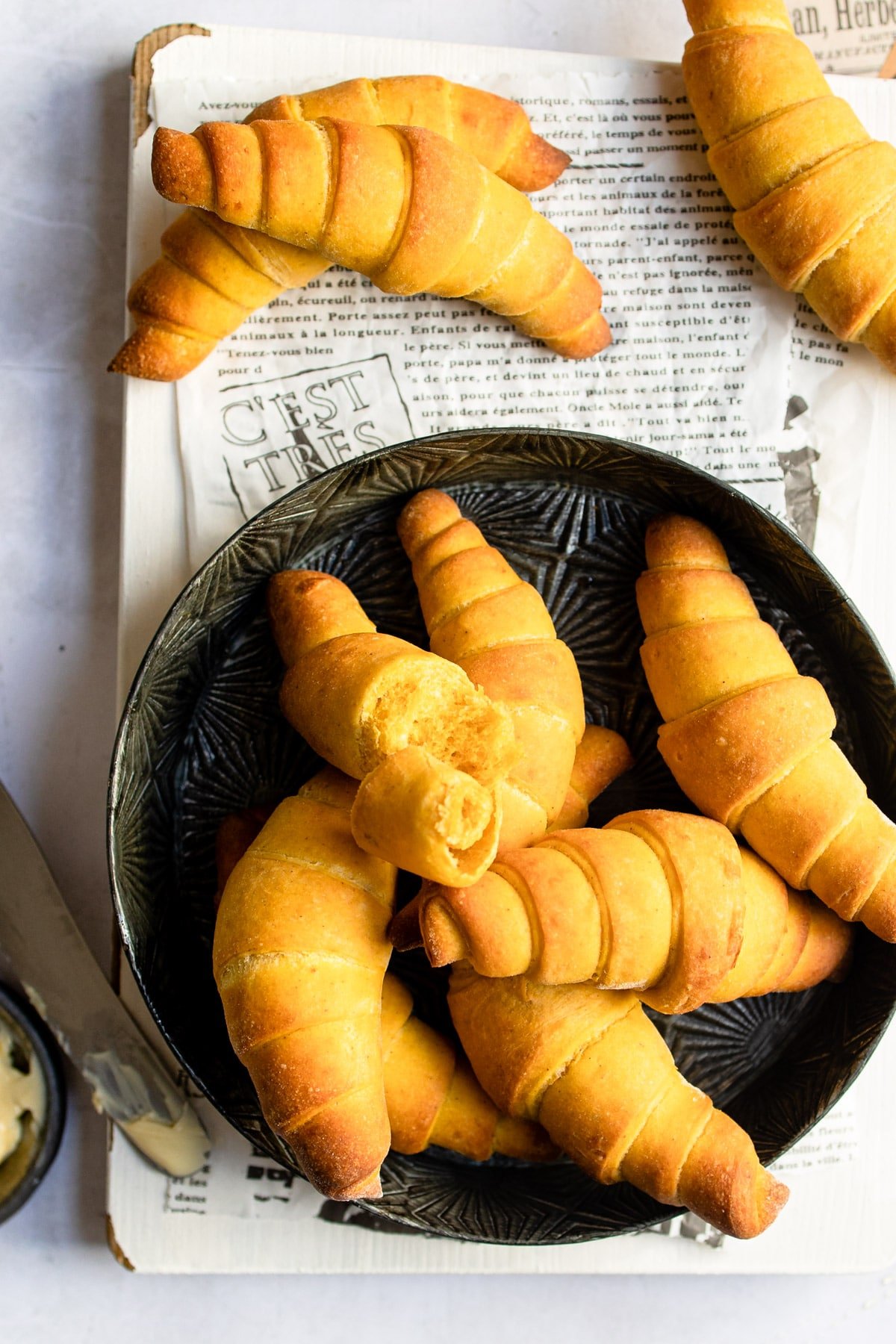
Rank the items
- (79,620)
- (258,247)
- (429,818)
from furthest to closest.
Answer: (79,620) < (258,247) < (429,818)

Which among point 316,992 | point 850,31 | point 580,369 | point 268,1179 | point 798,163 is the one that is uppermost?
point 850,31

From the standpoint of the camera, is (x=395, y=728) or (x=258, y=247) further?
(x=258, y=247)

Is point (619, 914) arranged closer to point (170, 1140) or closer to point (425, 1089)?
point (425, 1089)

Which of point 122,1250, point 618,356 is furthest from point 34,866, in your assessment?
point 618,356

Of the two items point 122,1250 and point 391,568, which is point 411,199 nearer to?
point 391,568

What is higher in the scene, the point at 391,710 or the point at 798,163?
the point at 798,163

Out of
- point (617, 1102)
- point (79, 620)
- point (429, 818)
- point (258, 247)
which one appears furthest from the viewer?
point (79, 620)

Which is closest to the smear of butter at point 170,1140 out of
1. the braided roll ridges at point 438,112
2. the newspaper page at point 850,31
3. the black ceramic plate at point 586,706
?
the black ceramic plate at point 586,706

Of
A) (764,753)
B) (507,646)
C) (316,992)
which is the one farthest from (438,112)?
(316,992)
